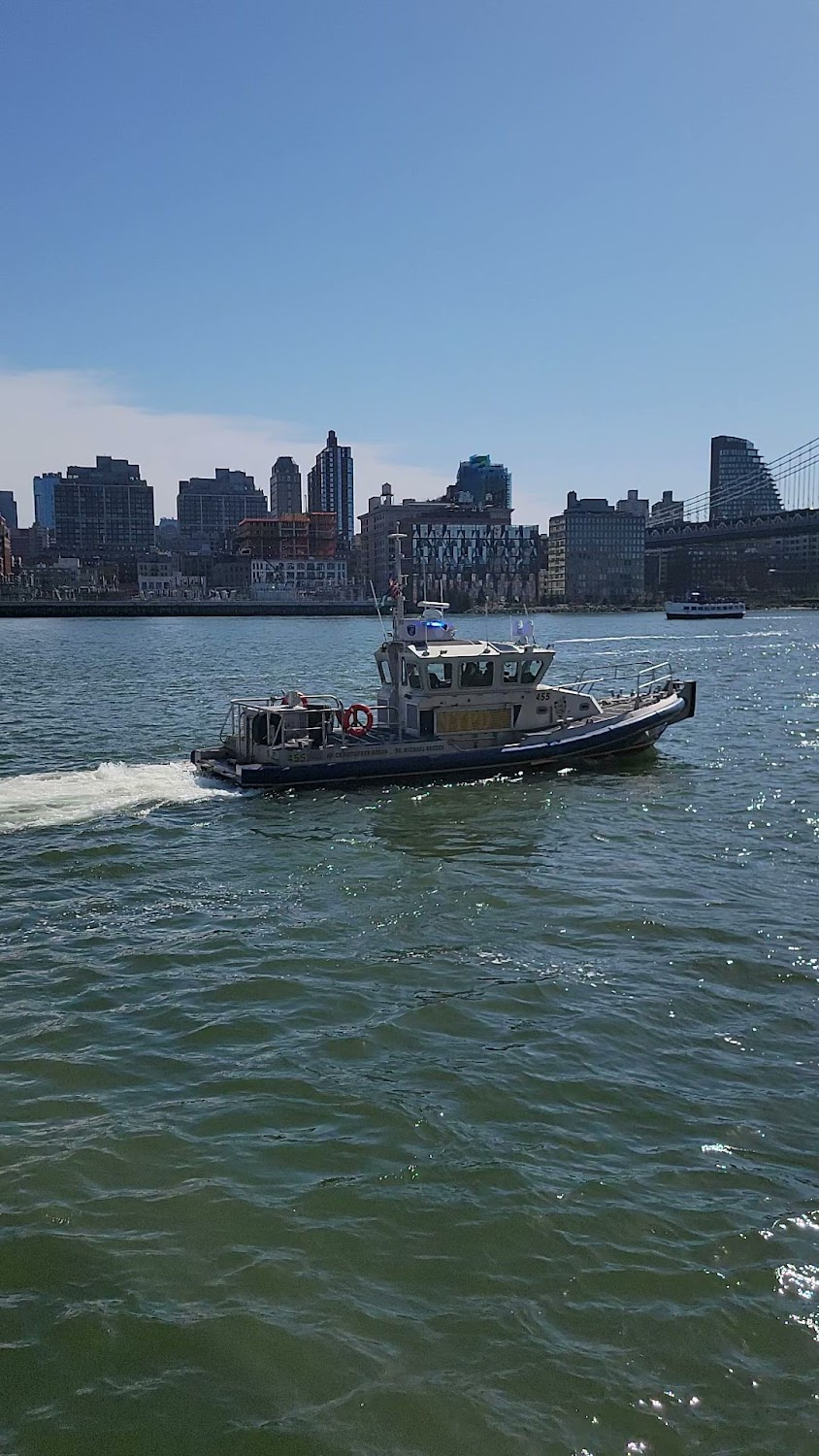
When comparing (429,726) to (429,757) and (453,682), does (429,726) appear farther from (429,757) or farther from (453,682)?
(453,682)

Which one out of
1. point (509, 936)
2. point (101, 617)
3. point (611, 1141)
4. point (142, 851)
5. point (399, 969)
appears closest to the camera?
point (611, 1141)

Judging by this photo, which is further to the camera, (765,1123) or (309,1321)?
(765,1123)

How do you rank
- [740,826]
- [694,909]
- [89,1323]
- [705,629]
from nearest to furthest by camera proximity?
[89,1323]
[694,909]
[740,826]
[705,629]

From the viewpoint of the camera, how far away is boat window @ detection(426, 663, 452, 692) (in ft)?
92.6

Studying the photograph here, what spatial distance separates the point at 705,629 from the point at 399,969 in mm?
131991

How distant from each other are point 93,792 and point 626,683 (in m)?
41.4

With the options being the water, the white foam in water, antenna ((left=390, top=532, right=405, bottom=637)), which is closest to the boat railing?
antenna ((left=390, top=532, right=405, bottom=637))

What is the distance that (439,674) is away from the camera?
28.4m

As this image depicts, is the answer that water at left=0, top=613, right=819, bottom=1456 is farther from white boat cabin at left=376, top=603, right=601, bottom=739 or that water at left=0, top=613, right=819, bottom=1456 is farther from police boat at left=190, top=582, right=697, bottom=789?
white boat cabin at left=376, top=603, right=601, bottom=739

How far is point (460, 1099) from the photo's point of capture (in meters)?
10.9

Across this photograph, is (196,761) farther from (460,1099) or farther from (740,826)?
(460,1099)

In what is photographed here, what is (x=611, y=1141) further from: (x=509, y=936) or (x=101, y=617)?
(x=101, y=617)

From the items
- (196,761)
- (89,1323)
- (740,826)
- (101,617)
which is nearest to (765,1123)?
(89,1323)

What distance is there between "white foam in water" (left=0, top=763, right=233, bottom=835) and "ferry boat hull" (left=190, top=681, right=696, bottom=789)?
94cm
